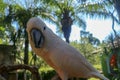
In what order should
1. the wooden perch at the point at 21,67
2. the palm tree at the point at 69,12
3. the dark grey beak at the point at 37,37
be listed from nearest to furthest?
the dark grey beak at the point at 37,37
the wooden perch at the point at 21,67
the palm tree at the point at 69,12

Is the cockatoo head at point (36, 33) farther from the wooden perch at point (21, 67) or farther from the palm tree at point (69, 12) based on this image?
the palm tree at point (69, 12)

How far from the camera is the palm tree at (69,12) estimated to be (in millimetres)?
14789

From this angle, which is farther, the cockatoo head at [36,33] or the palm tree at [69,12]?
the palm tree at [69,12]

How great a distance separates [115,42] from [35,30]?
1011 centimetres

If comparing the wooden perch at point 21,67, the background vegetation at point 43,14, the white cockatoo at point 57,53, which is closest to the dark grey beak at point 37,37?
the white cockatoo at point 57,53

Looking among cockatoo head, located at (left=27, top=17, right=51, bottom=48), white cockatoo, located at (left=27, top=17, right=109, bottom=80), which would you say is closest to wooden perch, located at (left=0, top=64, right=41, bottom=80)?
white cockatoo, located at (left=27, top=17, right=109, bottom=80)

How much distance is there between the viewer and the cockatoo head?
3.56m

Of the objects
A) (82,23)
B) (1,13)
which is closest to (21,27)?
(1,13)

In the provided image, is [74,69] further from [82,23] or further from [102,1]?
[82,23]

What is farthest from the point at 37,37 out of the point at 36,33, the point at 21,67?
the point at 21,67

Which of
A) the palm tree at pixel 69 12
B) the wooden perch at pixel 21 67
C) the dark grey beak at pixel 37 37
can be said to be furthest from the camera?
the palm tree at pixel 69 12

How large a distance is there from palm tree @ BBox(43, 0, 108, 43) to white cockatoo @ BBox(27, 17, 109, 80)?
1065cm

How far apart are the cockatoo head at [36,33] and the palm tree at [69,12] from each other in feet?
36.1

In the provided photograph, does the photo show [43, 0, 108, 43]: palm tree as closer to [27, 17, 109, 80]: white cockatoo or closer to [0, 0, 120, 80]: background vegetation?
[0, 0, 120, 80]: background vegetation
